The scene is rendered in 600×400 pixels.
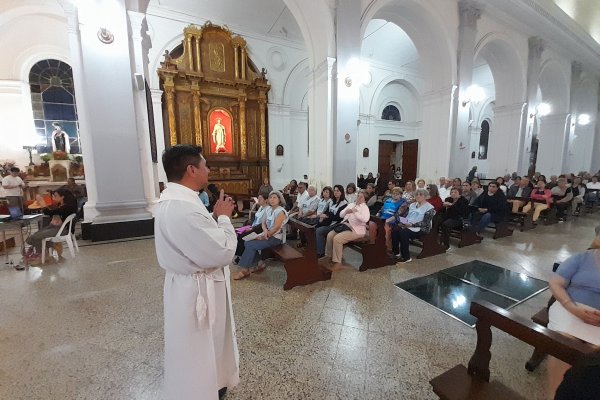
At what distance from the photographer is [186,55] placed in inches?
348

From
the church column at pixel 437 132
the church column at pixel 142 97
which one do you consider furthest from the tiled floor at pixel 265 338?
the church column at pixel 437 132

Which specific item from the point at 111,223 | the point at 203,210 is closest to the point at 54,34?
the point at 111,223

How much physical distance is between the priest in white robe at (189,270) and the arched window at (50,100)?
10.4m

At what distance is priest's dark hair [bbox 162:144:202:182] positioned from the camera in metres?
1.45

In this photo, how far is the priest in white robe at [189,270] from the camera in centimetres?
136

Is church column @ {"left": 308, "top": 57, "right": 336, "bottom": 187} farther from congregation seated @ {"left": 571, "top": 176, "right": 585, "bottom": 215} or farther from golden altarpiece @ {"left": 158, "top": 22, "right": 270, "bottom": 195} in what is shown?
congregation seated @ {"left": 571, "top": 176, "right": 585, "bottom": 215}

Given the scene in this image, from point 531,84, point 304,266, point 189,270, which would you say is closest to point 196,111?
point 304,266

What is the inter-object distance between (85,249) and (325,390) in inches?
194

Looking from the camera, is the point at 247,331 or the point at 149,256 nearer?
the point at 247,331

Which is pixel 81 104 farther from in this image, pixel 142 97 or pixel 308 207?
pixel 308 207

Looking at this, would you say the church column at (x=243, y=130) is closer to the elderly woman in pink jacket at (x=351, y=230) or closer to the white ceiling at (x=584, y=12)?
the elderly woman in pink jacket at (x=351, y=230)

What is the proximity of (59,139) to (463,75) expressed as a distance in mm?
13305

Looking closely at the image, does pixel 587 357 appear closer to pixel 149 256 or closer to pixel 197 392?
pixel 197 392

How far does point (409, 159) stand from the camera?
12.8m
